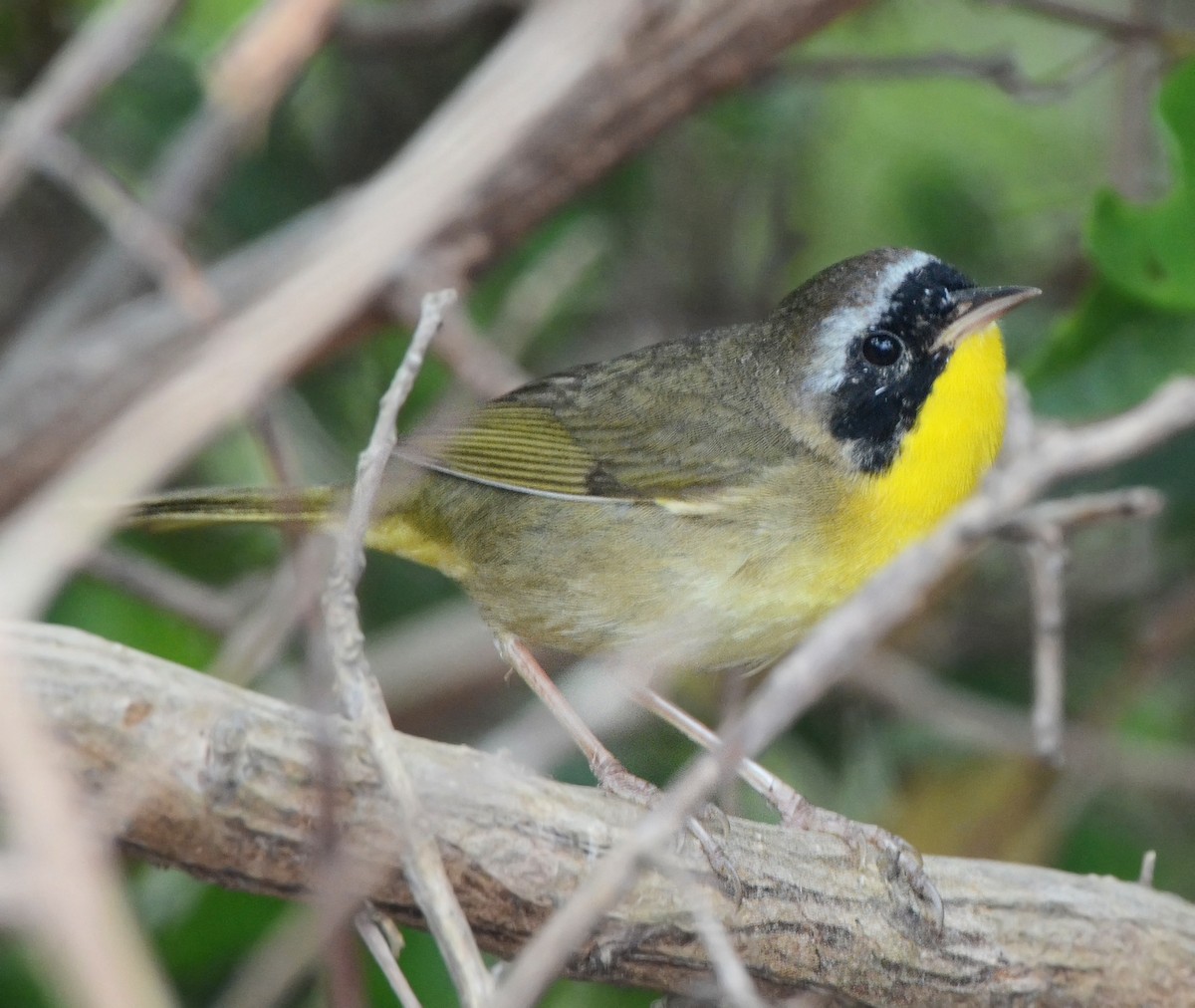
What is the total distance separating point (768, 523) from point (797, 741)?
1.60 meters

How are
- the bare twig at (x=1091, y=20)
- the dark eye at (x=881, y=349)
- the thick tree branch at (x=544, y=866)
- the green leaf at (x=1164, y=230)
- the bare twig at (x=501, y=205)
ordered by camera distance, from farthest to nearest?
the bare twig at (x=1091, y=20) < the bare twig at (x=501, y=205) < the green leaf at (x=1164, y=230) < the dark eye at (x=881, y=349) < the thick tree branch at (x=544, y=866)

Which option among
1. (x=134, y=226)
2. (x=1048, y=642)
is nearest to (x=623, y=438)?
(x=1048, y=642)

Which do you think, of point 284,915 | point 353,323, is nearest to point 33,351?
point 353,323

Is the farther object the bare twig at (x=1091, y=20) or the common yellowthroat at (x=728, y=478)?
the bare twig at (x=1091, y=20)

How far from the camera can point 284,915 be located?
3361mm

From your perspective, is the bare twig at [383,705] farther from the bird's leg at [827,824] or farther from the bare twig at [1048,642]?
the bare twig at [1048,642]

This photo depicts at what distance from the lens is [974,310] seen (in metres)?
2.89

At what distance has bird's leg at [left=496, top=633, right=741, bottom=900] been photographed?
2.39 m

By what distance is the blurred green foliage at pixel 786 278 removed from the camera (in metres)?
3.90

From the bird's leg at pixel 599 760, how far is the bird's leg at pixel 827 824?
14 cm

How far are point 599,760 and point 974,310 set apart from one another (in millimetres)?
1109

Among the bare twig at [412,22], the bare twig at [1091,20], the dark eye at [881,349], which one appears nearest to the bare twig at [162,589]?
the bare twig at [412,22]

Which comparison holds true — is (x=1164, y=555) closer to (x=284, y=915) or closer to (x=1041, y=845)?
(x=1041, y=845)

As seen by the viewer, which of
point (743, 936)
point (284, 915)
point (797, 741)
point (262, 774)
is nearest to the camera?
point (262, 774)
